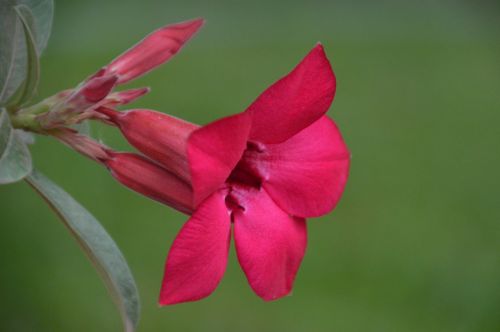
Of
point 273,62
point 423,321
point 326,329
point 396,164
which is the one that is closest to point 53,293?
point 326,329

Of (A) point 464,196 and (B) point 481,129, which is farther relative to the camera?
(B) point 481,129

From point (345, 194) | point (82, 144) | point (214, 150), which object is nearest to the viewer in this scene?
point (214, 150)

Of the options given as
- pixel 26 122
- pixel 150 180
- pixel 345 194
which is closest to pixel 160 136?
pixel 150 180

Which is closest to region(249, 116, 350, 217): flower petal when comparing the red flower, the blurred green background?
the red flower

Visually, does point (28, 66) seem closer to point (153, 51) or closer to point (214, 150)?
point (153, 51)

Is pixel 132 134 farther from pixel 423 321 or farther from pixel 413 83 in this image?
pixel 413 83

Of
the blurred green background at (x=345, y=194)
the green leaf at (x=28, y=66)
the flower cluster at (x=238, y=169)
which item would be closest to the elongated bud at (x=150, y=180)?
the flower cluster at (x=238, y=169)
